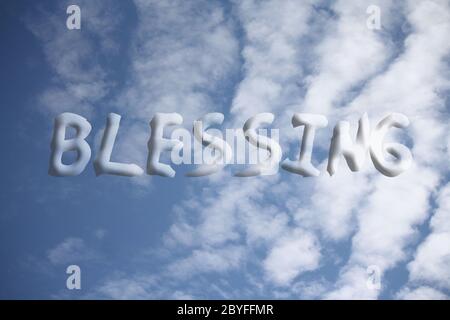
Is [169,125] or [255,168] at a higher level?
[169,125]

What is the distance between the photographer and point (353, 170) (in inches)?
570
